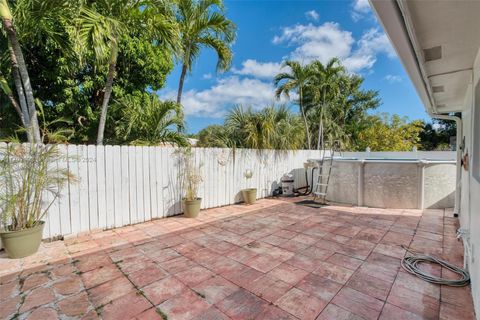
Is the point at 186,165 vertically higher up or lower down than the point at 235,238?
higher up

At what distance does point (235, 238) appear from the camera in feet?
12.4

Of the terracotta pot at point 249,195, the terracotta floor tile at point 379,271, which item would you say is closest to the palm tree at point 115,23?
the terracotta pot at point 249,195

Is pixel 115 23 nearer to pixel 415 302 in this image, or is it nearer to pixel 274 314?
pixel 274 314

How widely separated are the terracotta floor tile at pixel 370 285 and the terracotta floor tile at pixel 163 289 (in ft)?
5.93

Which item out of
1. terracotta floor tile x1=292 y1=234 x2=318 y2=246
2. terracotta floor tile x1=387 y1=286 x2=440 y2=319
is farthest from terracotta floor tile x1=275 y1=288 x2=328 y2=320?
terracotta floor tile x1=292 y1=234 x2=318 y2=246

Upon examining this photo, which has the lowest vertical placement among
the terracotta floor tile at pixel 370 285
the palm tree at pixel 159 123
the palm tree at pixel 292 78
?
the terracotta floor tile at pixel 370 285

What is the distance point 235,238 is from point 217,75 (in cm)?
510

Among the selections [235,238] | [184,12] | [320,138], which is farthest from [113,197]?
[320,138]

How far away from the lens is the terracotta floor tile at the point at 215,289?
7.29 feet

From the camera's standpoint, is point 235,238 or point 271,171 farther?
point 271,171

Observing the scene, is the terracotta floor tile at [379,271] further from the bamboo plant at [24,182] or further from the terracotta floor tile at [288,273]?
the bamboo plant at [24,182]

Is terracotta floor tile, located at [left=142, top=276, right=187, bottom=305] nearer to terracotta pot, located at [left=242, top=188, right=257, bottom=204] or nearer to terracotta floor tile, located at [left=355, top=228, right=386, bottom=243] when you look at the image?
terracotta floor tile, located at [left=355, top=228, right=386, bottom=243]

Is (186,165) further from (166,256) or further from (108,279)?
(108,279)

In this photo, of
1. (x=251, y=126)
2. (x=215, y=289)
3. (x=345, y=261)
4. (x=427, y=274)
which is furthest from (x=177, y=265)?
(x=251, y=126)
